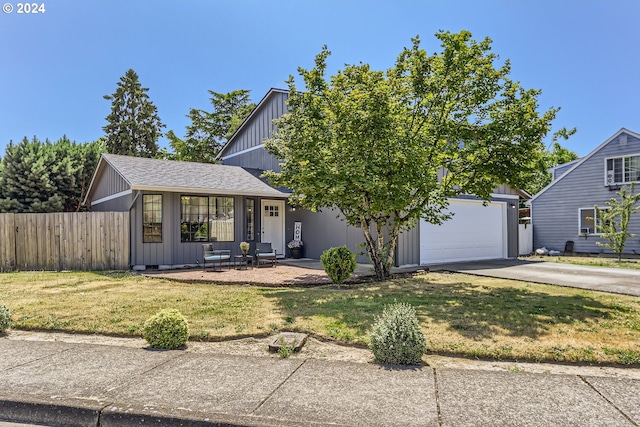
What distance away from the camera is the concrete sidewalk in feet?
9.77

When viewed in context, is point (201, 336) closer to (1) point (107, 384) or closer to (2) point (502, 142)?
(1) point (107, 384)

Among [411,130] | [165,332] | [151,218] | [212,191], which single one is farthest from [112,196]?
[165,332]

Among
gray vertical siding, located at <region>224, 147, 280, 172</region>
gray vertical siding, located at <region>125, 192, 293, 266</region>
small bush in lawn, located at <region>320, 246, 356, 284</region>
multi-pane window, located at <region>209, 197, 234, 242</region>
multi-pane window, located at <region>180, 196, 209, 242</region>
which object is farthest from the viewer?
gray vertical siding, located at <region>224, 147, 280, 172</region>

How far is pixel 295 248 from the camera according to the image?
1600 centimetres

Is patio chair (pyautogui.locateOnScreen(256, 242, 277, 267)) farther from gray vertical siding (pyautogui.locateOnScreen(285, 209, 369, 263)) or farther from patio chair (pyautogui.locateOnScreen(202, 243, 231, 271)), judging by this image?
gray vertical siding (pyautogui.locateOnScreen(285, 209, 369, 263))

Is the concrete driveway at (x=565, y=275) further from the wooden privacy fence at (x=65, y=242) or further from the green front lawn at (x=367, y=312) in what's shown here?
the wooden privacy fence at (x=65, y=242)

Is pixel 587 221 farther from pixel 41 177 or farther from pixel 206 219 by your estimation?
pixel 41 177

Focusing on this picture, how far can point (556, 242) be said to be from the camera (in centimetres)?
2116

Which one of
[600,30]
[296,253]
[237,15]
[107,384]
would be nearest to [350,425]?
[107,384]

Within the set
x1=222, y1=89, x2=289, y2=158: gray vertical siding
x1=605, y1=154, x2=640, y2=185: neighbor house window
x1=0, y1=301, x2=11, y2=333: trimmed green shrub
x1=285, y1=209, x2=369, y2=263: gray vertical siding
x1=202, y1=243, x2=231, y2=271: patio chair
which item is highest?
x1=222, y1=89, x2=289, y2=158: gray vertical siding

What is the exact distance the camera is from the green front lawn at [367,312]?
194 inches

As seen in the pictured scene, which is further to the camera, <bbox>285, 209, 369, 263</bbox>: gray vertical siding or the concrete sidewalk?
<bbox>285, 209, 369, 263</bbox>: gray vertical siding

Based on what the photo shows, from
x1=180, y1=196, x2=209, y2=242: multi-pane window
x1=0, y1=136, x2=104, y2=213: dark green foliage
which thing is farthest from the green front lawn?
x1=0, y1=136, x2=104, y2=213: dark green foliage

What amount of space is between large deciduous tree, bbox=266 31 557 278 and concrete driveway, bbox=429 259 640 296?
2.97 metres
